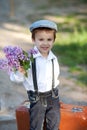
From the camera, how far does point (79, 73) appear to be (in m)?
8.36

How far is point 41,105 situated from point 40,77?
0.26 meters

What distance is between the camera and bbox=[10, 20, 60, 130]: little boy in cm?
371

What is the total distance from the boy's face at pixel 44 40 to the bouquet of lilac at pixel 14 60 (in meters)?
0.20

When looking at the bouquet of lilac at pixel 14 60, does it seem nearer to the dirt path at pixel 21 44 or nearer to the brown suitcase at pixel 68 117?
the brown suitcase at pixel 68 117

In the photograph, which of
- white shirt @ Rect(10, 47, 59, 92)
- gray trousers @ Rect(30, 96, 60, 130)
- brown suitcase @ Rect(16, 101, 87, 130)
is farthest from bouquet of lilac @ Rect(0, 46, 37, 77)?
brown suitcase @ Rect(16, 101, 87, 130)

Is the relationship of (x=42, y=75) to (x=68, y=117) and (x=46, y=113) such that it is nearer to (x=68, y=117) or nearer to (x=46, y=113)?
(x=46, y=113)

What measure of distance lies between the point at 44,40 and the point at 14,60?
36 centimetres

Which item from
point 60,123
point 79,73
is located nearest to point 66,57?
point 79,73

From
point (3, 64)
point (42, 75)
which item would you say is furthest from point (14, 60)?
point (42, 75)

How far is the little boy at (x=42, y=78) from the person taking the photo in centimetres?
371

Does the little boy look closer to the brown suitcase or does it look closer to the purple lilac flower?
the purple lilac flower

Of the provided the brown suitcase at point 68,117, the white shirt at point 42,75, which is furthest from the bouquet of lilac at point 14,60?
the brown suitcase at point 68,117

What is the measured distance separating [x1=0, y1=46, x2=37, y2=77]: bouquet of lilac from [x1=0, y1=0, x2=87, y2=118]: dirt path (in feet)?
6.83

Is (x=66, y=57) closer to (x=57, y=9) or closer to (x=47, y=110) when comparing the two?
(x=47, y=110)
